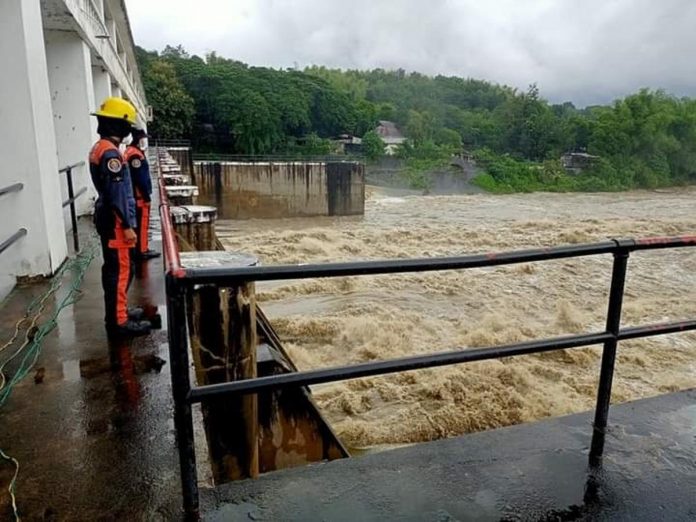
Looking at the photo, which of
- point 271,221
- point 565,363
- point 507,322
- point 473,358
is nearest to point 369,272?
point 473,358

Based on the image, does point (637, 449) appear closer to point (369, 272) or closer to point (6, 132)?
point (369, 272)

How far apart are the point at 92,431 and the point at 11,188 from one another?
2.76m

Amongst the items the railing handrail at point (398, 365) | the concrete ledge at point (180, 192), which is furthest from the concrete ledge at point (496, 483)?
the concrete ledge at point (180, 192)

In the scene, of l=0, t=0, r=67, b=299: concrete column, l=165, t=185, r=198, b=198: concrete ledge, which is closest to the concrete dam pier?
l=165, t=185, r=198, b=198: concrete ledge

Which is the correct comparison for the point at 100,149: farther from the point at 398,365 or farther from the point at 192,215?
the point at 398,365

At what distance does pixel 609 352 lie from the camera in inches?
85.7

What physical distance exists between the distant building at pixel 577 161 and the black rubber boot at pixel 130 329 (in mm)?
49357

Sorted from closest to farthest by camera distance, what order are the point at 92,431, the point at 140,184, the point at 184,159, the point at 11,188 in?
the point at 92,431 → the point at 11,188 → the point at 140,184 → the point at 184,159

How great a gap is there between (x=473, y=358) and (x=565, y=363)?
24.3 feet

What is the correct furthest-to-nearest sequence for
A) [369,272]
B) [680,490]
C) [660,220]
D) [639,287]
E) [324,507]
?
[660,220] < [639,287] < [680,490] < [324,507] < [369,272]

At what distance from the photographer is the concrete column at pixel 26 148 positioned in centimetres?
431

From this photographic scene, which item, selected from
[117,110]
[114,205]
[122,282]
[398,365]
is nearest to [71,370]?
[122,282]

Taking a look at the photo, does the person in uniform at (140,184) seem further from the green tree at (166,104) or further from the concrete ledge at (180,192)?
the green tree at (166,104)

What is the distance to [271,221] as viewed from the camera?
83.1ft
